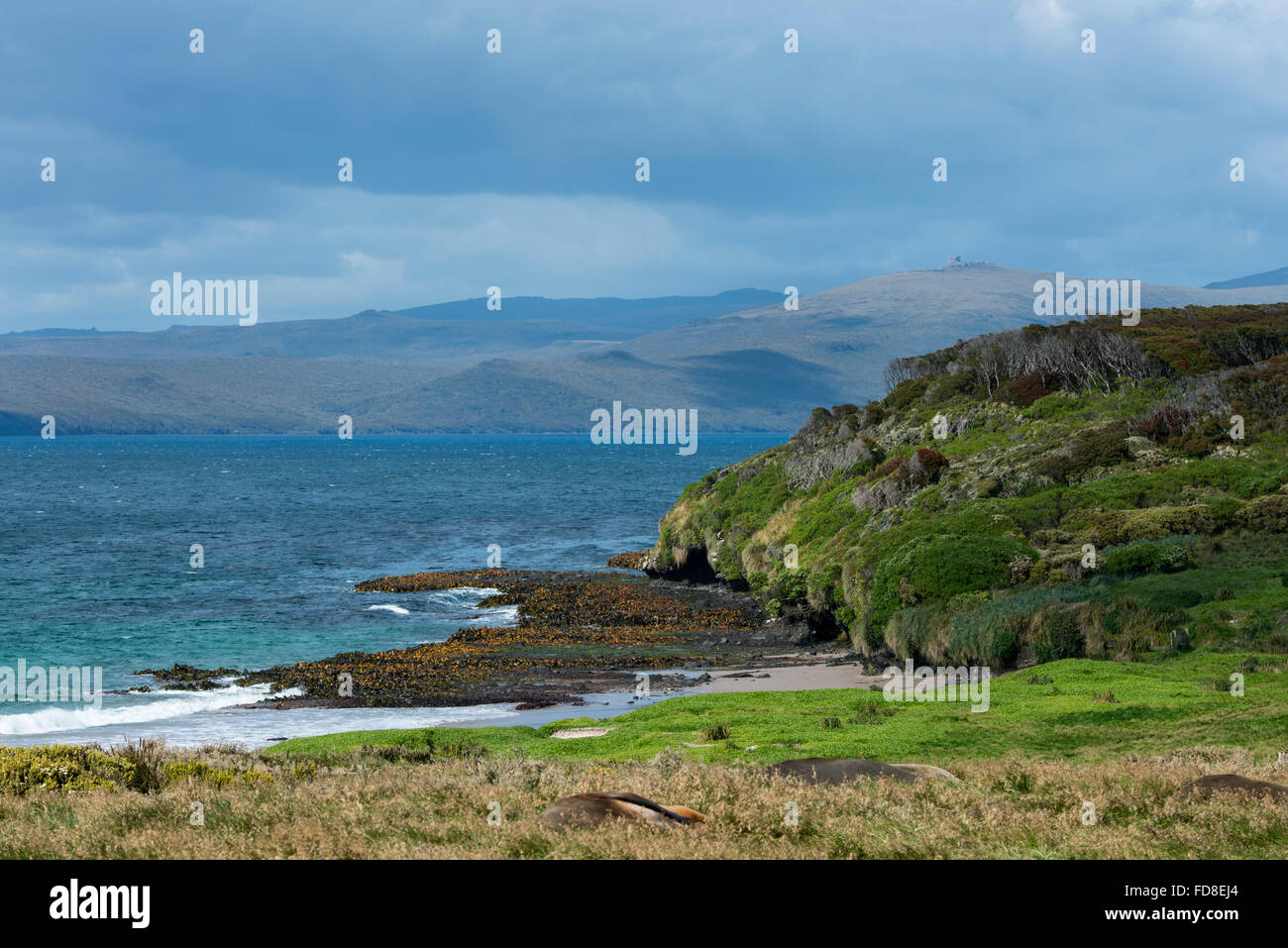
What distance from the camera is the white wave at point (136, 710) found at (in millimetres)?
32906

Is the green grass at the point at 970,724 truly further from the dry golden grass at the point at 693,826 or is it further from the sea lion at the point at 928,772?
the dry golden grass at the point at 693,826

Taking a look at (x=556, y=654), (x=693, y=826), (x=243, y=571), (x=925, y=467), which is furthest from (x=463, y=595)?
(x=693, y=826)

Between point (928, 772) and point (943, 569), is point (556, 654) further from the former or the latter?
point (928, 772)

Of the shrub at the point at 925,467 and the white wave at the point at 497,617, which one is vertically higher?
the shrub at the point at 925,467

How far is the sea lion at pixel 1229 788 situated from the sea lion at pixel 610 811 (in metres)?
6.09

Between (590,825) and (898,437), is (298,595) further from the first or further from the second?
(590,825)

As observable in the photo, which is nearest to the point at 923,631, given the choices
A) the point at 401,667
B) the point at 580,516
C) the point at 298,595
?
the point at 401,667

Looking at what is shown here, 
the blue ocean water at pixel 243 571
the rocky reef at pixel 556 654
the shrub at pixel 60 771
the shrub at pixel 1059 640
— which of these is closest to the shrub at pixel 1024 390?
the rocky reef at pixel 556 654

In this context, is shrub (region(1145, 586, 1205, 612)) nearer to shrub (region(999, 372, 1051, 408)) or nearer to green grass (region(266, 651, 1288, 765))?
green grass (region(266, 651, 1288, 765))

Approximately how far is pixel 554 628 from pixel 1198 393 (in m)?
29.9

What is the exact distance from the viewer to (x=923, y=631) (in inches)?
1339

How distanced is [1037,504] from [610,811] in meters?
33.1

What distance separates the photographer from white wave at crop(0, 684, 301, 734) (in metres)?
32.9
